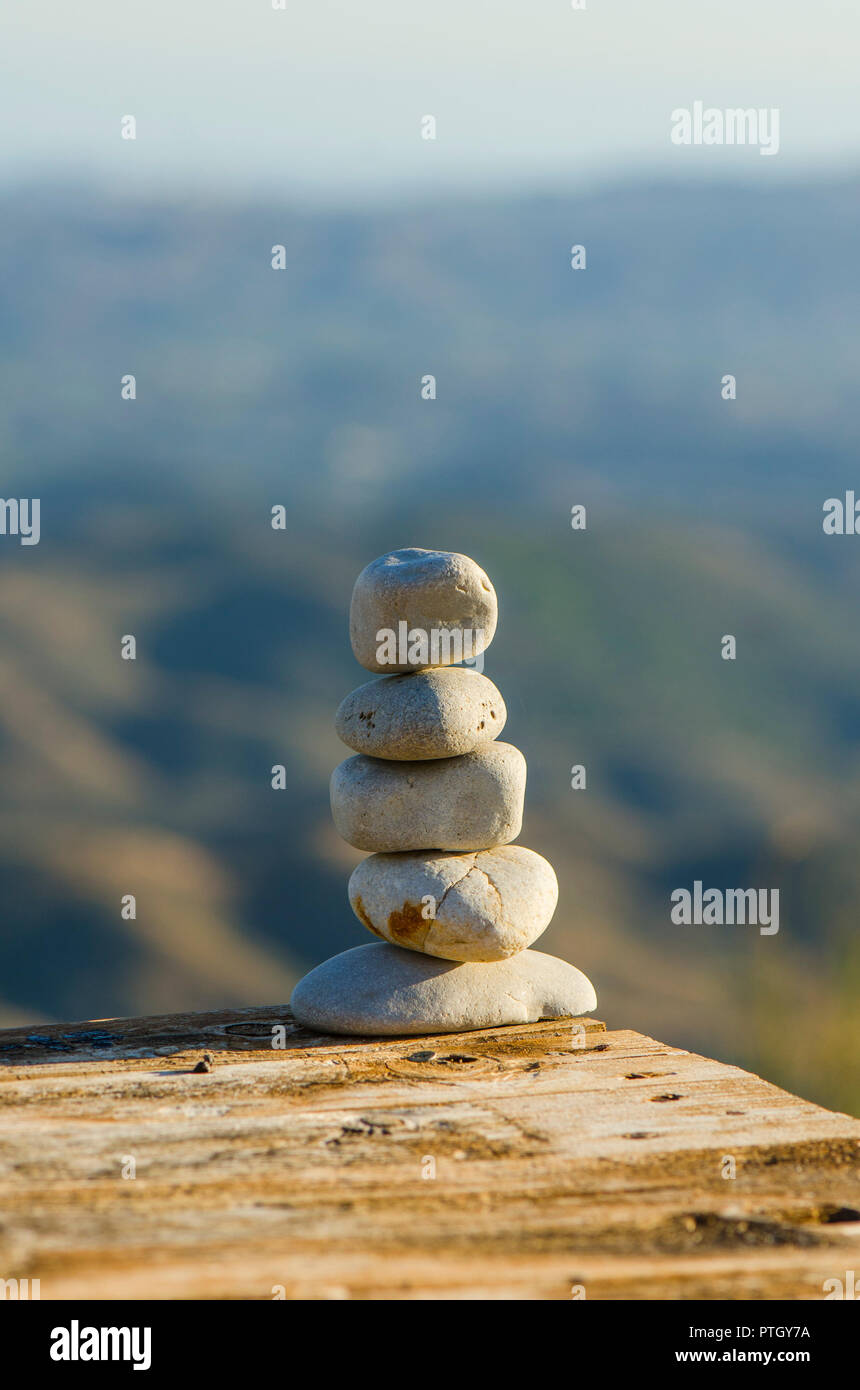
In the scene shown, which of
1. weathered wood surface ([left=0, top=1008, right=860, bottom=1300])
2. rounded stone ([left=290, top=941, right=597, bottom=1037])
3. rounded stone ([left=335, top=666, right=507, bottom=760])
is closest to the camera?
weathered wood surface ([left=0, top=1008, right=860, bottom=1300])

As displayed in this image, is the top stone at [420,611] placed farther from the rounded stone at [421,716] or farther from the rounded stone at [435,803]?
the rounded stone at [435,803]

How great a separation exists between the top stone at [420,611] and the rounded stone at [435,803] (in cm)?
51

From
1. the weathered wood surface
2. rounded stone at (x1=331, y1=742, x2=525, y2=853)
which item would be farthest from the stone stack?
the weathered wood surface

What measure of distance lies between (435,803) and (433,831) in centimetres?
13

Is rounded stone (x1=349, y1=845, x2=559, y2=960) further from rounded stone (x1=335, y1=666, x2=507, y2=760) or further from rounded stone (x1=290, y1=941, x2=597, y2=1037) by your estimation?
rounded stone (x1=335, y1=666, x2=507, y2=760)

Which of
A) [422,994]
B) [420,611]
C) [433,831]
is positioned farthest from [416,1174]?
[420,611]

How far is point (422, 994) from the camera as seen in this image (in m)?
5.99

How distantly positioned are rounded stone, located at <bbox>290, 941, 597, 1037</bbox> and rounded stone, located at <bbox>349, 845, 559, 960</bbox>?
0.11m

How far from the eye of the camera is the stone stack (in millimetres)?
6020

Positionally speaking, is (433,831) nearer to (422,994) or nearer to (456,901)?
(456,901)

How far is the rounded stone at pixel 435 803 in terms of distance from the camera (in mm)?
6238

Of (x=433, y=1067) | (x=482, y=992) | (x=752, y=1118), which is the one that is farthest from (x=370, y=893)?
(x=752, y=1118)
